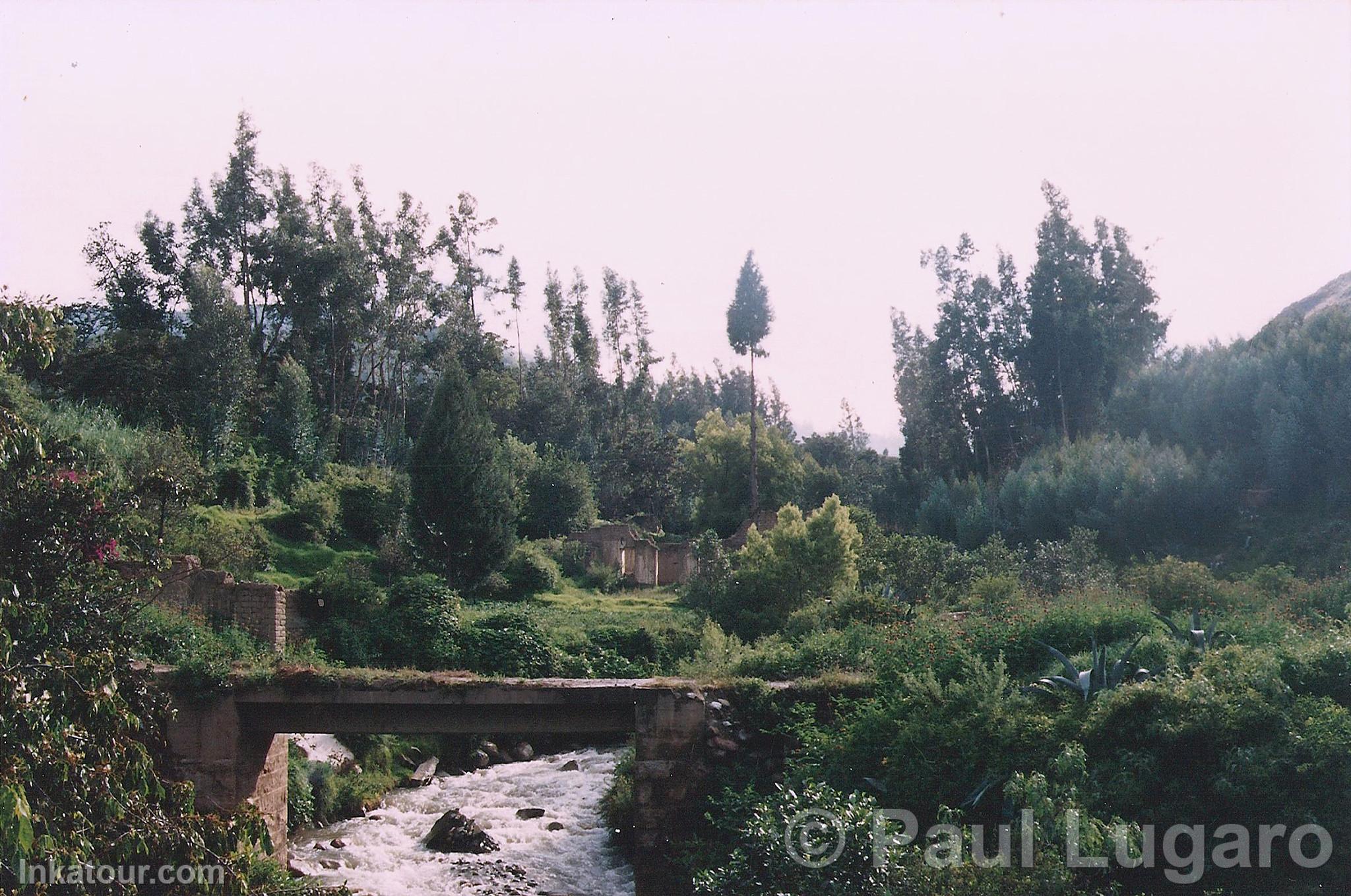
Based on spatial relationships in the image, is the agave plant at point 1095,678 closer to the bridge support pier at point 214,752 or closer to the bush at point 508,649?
the bridge support pier at point 214,752

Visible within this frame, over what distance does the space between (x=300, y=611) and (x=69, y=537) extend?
1416 cm

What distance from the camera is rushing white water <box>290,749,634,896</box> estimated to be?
45.7 feet

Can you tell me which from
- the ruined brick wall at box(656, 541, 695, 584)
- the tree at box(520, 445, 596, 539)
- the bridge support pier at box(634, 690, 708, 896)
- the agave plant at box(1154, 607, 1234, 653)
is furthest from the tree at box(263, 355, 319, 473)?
the agave plant at box(1154, 607, 1234, 653)

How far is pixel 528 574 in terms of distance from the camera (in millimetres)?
30609

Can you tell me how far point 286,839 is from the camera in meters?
14.6

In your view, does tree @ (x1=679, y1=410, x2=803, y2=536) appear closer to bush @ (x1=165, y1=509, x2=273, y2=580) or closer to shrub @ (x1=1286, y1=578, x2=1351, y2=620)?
bush @ (x1=165, y1=509, x2=273, y2=580)

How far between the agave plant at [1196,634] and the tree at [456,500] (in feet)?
61.6

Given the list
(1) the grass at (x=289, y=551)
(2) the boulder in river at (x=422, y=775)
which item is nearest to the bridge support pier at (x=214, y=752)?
(2) the boulder in river at (x=422, y=775)

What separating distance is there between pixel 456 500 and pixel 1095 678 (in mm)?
20200

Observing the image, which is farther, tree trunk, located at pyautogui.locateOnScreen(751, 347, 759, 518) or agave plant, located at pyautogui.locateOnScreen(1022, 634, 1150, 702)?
tree trunk, located at pyautogui.locateOnScreen(751, 347, 759, 518)

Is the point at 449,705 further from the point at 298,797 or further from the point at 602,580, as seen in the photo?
the point at 602,580

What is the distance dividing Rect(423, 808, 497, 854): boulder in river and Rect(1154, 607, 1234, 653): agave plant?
9.93 m

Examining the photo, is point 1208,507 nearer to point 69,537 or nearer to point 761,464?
point 761,464

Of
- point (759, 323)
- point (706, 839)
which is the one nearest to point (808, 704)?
point (706, 839)
